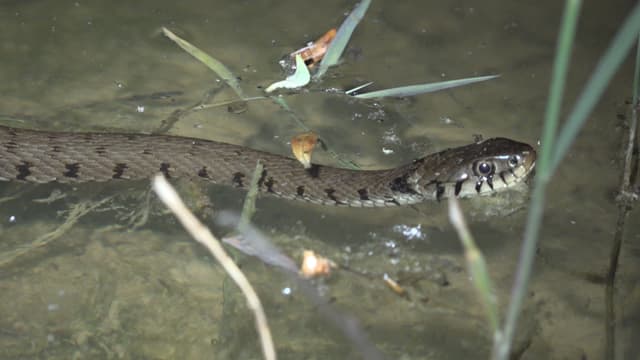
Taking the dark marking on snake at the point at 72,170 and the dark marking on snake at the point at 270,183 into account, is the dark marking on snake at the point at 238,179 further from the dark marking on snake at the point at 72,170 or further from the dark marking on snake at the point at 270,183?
the dark marking on snake at the point at 72,170

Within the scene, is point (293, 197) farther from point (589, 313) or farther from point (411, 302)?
point (589, 313)

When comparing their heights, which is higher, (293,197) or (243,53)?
(243,53)

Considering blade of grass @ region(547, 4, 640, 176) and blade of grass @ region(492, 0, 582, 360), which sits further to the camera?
A: blade of grass @ region(547, 4, 640, 176)

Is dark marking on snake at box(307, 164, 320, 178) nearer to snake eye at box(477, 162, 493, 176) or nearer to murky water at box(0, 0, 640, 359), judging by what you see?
murky water at box(0, 0, 640, 359)

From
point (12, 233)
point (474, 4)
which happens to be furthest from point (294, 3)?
point (12, 233)

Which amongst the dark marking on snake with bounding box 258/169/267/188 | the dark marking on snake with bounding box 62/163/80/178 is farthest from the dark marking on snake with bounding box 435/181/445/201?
the dark marking on snake with bounding box 62/163/80/178

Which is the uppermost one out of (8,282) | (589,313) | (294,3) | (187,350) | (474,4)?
(474,4)

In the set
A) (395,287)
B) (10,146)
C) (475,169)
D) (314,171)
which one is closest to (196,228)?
(395,287)
